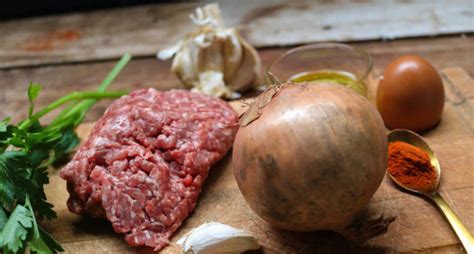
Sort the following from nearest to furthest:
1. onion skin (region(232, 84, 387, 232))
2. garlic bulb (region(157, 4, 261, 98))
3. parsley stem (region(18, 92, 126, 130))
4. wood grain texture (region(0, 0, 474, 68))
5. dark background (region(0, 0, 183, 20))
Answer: onion skin (region(232, 84, 387, 232)), parsley stem (region(18, 92, 126, 130)), garlic bulb (region(157, 4, 261, 98)), wood grain texture (region(0, 0, 474, 68)), dark background (region(0, 0, 183, 20))

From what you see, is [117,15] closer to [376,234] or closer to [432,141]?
[432,141]

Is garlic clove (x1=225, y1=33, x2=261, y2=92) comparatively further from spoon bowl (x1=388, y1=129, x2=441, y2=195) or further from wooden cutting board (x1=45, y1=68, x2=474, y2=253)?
spoon bowl (x1=388, y1=129, x2=441, y2=195)

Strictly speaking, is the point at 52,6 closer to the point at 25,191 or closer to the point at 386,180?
the point at 25,191

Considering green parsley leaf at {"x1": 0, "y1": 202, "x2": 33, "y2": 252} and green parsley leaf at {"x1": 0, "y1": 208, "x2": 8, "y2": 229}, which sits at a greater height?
green parsley leaf at {"x1": 0, "y1": 202, "x2": 33, "y2": 252}

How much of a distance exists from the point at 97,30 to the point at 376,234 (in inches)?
94.9

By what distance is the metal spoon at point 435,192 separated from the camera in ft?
4.69

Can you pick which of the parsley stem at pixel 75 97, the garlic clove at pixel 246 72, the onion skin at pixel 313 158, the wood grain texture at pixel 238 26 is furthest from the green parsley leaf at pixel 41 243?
the wood grain texture at pixel 238 26

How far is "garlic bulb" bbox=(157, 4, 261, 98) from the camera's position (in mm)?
2363

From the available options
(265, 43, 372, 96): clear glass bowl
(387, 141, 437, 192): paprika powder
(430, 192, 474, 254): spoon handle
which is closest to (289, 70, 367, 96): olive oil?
(265, 43, 372, 96): clear glass bowl

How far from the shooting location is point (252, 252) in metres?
1.51

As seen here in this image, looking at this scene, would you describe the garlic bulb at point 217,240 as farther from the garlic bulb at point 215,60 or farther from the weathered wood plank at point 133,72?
the weathered wood plank at point 133,72

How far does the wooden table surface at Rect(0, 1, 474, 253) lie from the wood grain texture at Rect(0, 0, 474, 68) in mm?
57

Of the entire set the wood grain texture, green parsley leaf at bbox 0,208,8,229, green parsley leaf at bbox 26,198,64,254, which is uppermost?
green parsley leaf at bbox 0,208,8,229

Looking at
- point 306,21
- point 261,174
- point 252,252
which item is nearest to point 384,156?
point 261,174
